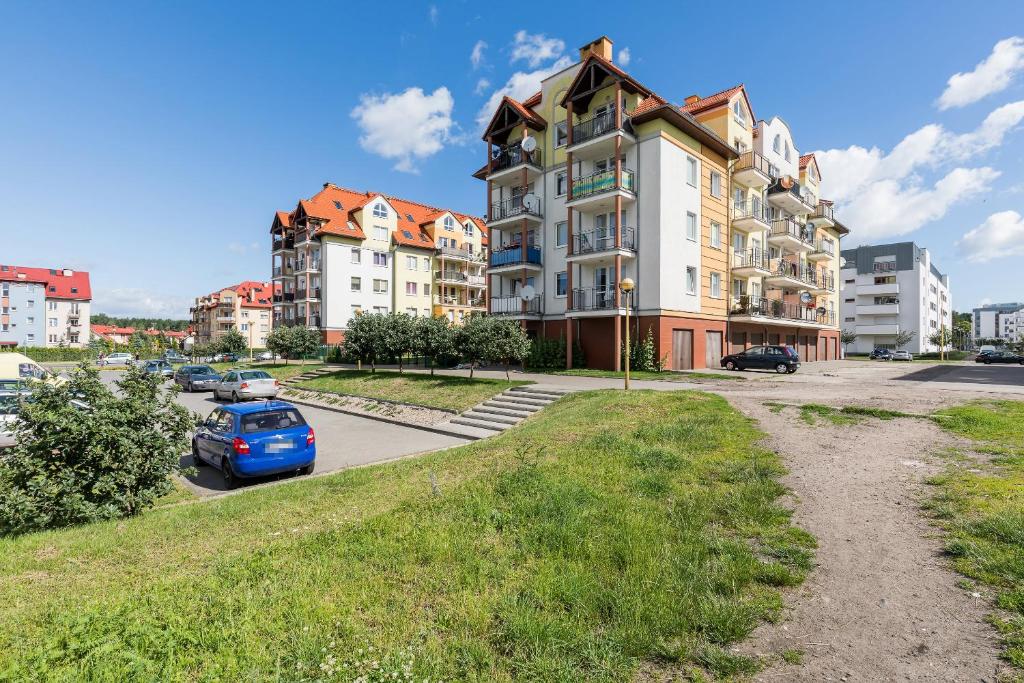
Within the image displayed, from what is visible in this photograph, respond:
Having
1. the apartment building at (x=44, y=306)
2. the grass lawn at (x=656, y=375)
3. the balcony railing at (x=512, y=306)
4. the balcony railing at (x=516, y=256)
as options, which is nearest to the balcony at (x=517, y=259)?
the balcony railing at (x=516, y=256)

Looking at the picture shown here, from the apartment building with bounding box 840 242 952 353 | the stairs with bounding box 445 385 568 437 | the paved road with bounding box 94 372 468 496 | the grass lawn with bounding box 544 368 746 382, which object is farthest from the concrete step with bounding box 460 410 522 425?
the apartment building with bounding box 840 242 952 353

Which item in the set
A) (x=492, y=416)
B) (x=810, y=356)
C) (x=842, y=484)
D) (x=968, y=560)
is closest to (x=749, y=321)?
(x=810, y=356)

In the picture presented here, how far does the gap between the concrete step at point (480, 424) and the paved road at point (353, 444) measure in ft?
4.28

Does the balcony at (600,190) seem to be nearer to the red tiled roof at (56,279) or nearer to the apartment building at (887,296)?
the apartment building at (887,296)

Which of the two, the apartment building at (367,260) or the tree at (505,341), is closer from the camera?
the tree at (505,341)

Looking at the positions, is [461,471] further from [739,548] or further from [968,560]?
[968,560]

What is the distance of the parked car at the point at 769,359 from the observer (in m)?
25.6

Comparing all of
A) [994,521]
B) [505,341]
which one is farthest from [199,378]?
[994,521]

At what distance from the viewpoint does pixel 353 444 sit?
551 inches

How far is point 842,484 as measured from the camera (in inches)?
261

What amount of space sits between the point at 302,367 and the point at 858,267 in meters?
83.5

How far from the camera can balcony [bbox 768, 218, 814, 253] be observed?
112ft

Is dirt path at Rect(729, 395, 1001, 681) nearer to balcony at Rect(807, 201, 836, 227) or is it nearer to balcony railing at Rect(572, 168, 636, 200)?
balcony railing at Rect(572, 168, 636, 200)

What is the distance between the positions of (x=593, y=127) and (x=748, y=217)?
11.4 metres
